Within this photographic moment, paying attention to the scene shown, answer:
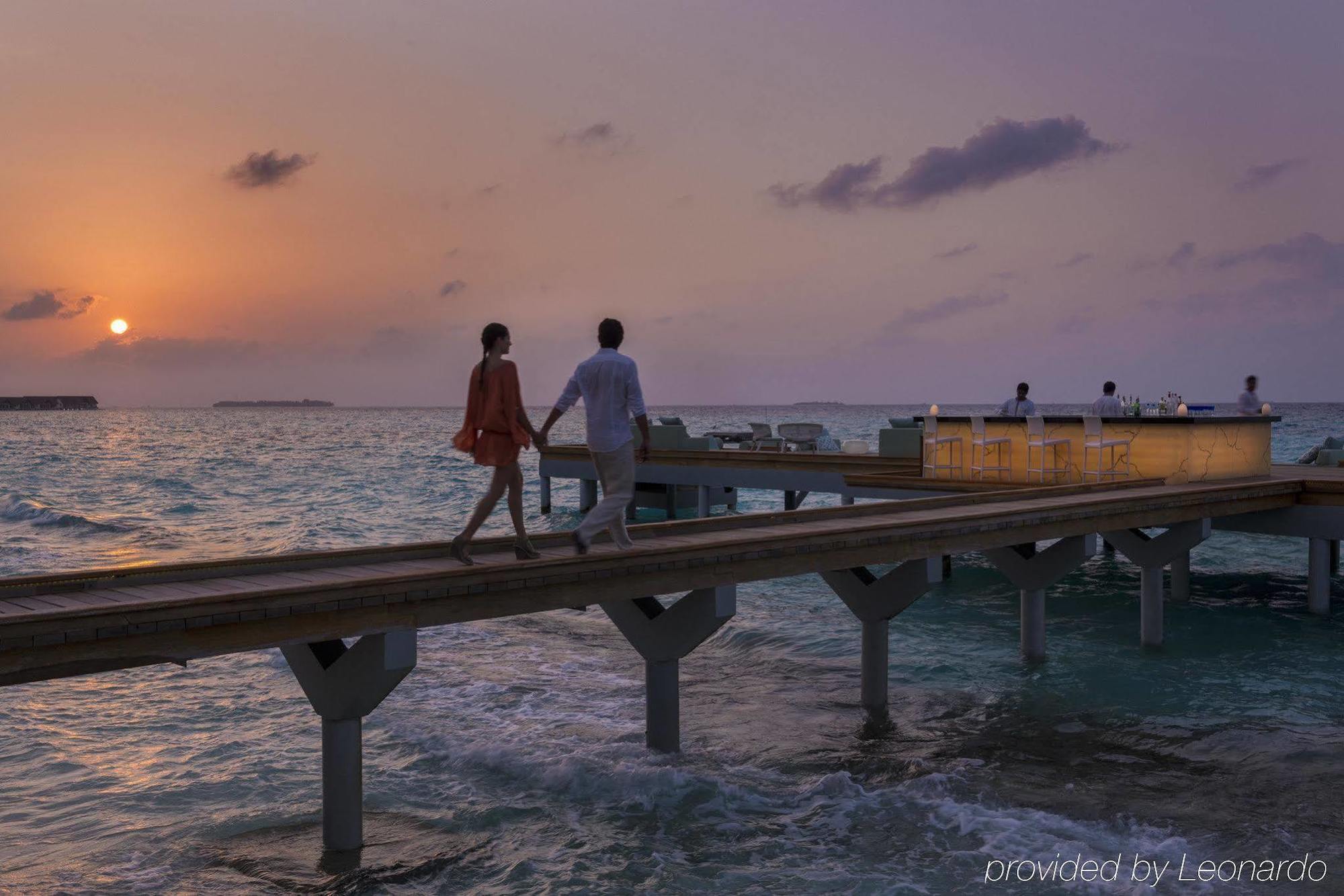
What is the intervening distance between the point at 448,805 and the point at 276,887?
173 centimetres

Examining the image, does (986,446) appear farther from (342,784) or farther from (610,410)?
(342,784)

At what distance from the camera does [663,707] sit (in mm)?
8719

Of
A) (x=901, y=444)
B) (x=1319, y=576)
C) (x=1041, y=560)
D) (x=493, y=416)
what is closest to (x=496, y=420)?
(x=493, y=416)

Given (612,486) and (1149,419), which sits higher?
(1149,419)

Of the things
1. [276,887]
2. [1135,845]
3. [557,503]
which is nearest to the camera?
[276,887]

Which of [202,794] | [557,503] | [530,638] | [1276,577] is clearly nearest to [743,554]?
[202,794]

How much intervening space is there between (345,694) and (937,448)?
40.3ft

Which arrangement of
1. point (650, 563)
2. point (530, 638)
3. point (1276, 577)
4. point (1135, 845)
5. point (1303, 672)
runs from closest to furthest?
point (1135, 845)
point (650, 563)
point (1303, 672)
point (530, 638)
point (1276, 577)

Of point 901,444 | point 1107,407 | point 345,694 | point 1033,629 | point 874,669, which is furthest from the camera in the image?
point 901,444

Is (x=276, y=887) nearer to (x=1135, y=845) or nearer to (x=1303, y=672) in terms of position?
(x=1135, y=845)

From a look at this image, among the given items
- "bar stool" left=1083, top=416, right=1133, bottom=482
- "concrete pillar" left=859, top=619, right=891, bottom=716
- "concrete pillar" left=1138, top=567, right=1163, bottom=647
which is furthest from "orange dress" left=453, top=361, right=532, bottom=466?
"bar stool" left=1083, top=416, right=1133, bottom=482

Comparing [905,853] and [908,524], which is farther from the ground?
[908,524]

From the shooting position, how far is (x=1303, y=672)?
476 inches

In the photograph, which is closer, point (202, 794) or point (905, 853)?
point (905, 853)
